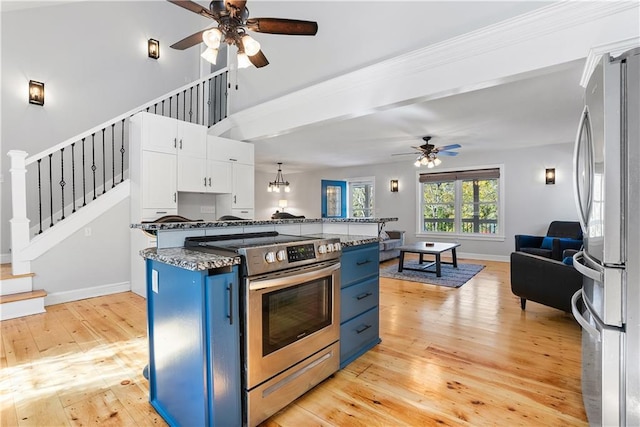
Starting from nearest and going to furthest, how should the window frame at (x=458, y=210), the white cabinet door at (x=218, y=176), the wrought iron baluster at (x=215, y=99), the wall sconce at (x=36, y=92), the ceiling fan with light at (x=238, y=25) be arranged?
the ceiling fan with light at (x=238, y=25), the wall sconce at (x=36, y=92), the white cabinet door at (x=218, y=176), the wrought iron baluster at (x=215, y=99), the window frame at (x=458, y=210)

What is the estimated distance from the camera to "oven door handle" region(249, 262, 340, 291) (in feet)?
5.08

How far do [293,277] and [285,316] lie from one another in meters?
0.23

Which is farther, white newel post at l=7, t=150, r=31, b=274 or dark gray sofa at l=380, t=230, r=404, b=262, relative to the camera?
dark gray sofa at l=380, t=230, r=404, b=262

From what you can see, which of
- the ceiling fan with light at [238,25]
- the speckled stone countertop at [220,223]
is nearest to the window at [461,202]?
the speckled stone countertop at [220,223]

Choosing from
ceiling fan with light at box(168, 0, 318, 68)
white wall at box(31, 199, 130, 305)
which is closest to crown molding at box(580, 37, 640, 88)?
ceiling fan with light at box(168, 0, 318, 68)

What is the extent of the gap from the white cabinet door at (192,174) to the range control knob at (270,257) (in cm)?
340

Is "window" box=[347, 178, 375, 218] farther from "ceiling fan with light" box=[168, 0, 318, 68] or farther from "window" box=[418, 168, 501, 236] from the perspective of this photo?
"ceiling fan with light" box=[168, 0, 318, 68]

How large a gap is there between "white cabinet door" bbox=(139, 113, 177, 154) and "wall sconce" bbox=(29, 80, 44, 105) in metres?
2.07

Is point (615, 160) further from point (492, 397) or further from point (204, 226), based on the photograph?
point (204, 226)

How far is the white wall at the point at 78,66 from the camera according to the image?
4449mm

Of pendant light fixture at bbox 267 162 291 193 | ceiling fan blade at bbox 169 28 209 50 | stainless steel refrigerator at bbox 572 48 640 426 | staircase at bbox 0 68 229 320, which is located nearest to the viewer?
stainless steel refrigerator at bbox 572 48 640 426

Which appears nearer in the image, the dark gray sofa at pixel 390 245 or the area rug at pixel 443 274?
the area rug at pixel 443 274

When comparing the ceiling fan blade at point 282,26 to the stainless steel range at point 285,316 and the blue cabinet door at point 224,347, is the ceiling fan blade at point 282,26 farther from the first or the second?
the blue cabinet door at point 224,347

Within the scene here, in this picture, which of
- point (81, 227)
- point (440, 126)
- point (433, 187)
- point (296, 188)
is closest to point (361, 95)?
point (440, 126)
